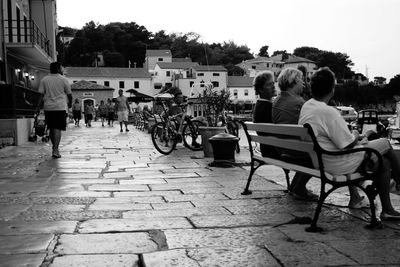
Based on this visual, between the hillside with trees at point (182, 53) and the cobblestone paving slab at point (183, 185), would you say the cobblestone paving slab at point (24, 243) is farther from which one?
the hillside with trees at point (182, 53)

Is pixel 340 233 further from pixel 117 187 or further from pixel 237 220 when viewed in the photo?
pixel 117 187

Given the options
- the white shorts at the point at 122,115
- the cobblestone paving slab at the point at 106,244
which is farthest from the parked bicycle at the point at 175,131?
the white shorts at the point at 122,115

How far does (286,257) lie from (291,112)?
2.31 metres

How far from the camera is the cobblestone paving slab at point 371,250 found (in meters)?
2.81

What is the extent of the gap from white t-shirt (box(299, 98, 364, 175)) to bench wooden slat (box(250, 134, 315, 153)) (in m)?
0.10

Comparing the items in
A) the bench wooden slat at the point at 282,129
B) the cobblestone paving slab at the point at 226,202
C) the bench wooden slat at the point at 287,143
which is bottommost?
the cobblestone paving slab at the point at 226,202

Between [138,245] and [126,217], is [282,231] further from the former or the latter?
[126,217]

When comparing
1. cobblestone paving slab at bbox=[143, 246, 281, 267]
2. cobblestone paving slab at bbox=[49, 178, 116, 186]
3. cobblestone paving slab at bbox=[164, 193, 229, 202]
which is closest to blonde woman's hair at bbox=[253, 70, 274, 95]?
cobblestone paving slab at bbox=[164, 193, 229, 202]

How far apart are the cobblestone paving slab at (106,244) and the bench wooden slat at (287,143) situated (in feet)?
4.78

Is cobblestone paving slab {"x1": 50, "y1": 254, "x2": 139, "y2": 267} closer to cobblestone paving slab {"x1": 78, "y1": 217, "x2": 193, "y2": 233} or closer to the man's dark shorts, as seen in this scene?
cobblestone paving slab {"x1": 78, "y1": 217, "x2": 193, "y2": 233}

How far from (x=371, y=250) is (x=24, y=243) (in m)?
2.18

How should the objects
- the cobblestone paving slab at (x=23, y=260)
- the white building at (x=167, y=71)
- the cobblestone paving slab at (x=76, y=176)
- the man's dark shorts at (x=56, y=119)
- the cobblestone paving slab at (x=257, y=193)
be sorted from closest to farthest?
the cobblestone paving slab at (x=23, y=260)
the cobblestone paving slab at (x=257, y=193)
the cobblestone paving slab at (x=76, y=176)
the man's dark shorts at (x=56, y=119)
the white building at (x=167, y=71)

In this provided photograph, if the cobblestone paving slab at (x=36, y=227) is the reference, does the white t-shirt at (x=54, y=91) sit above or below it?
above

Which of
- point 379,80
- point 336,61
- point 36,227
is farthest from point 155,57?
point 36,227
